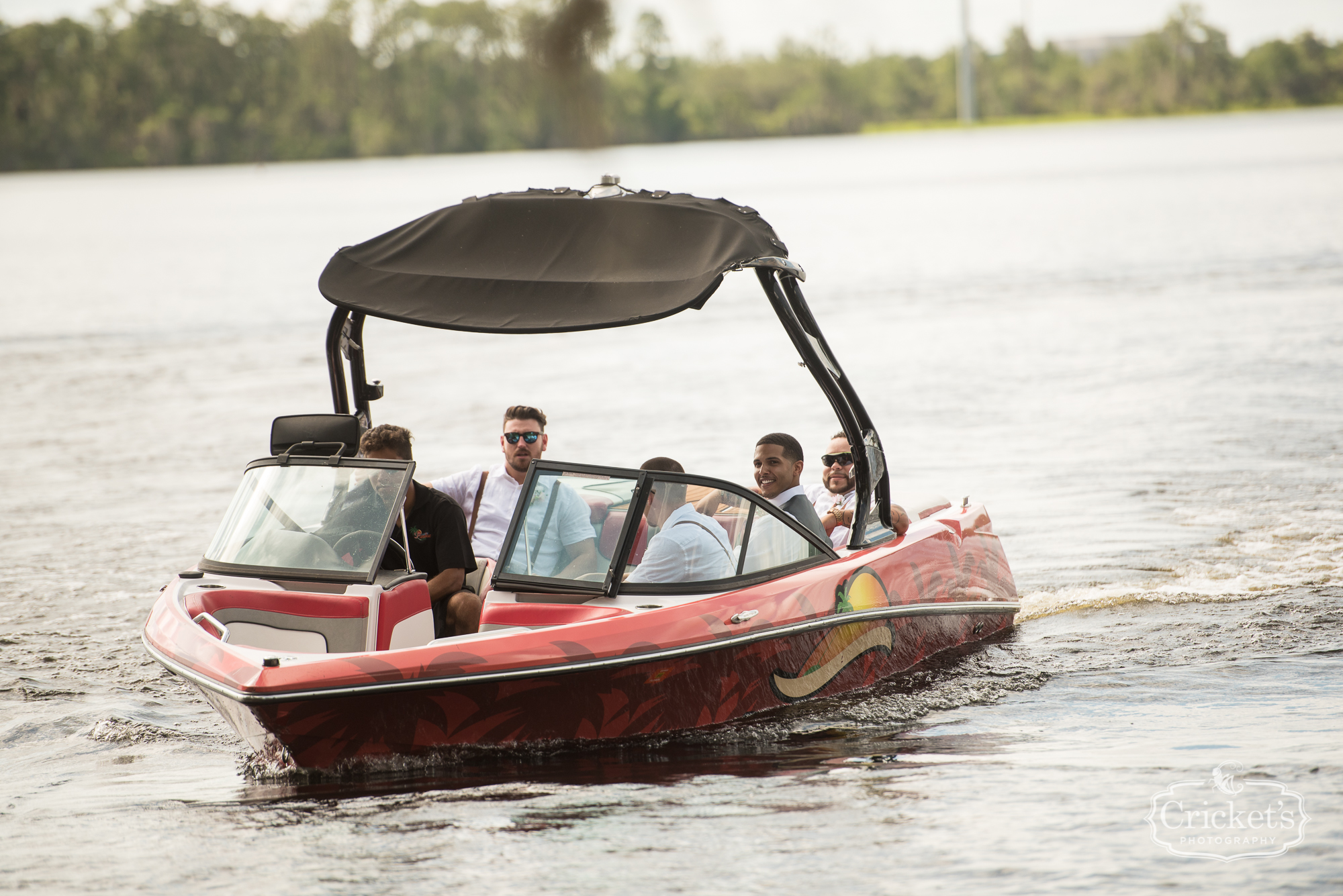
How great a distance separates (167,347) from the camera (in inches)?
906

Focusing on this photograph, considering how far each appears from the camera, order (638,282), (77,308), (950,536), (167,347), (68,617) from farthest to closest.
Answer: (77,308) < (167,347) < (68,617) < (950,536) < (638,282)

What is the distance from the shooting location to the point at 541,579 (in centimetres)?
578

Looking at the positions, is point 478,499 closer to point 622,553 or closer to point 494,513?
point 494,513

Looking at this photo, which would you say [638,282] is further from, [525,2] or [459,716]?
[525,2]

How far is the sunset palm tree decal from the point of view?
6.03 metres

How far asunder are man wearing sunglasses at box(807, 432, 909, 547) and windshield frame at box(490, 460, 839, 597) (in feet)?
3.13

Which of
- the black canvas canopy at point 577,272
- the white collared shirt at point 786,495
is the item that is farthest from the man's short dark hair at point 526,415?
the white collared shirt at point 786,495

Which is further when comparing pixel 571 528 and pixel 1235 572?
pixel 1235 572

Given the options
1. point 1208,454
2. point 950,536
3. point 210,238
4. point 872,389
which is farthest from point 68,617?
point 210,238

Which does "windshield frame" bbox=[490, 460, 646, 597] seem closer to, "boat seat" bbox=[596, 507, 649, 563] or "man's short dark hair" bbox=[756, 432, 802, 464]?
"boat seat" bbox=[596, 507, 649, 563]

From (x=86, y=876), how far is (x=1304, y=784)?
427cm

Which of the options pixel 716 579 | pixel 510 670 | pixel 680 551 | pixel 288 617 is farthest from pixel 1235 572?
pixel 288 617

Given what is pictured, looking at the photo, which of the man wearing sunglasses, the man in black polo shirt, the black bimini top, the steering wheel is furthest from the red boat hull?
the black bimini top

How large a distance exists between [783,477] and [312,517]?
6.72 ft
